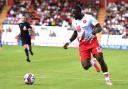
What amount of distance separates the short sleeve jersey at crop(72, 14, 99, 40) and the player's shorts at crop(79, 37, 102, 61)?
0.57 ft

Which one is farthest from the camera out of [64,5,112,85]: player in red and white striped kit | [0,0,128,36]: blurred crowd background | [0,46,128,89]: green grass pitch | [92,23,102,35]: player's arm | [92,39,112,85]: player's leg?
[0,0,128,36]: blurred crowd background

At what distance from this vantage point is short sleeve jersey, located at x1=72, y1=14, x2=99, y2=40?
48.8ft

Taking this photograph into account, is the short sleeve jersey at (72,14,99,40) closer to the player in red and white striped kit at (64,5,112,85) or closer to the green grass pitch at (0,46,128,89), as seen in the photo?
the player in red and white striped kit at (64,5,112,85)

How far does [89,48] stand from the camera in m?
15.0

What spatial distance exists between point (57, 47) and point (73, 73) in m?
17.1

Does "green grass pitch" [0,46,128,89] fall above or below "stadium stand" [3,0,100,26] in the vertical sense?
below

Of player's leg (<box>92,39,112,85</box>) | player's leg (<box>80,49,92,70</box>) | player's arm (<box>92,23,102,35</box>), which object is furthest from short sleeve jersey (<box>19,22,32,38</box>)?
player's arm (<box>92,23,102,35</box>)

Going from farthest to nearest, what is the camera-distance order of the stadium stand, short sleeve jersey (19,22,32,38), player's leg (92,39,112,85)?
the stadium stand → short sleeve jersey (19,22,32,38) → player's leg (92,39,112,85)

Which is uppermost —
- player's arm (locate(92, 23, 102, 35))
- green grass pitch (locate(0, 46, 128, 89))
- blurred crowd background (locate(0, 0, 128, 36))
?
player's arm (locate(92, 23, 102, 35))

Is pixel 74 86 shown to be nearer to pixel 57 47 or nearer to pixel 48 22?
pixel 57 47

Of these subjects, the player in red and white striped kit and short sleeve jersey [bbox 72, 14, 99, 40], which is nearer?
the player in red and white striped kit

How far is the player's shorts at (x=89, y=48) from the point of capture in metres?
14.8

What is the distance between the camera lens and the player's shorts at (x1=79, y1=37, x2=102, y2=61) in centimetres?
1484

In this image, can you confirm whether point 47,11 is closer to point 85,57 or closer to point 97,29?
point 85,57
